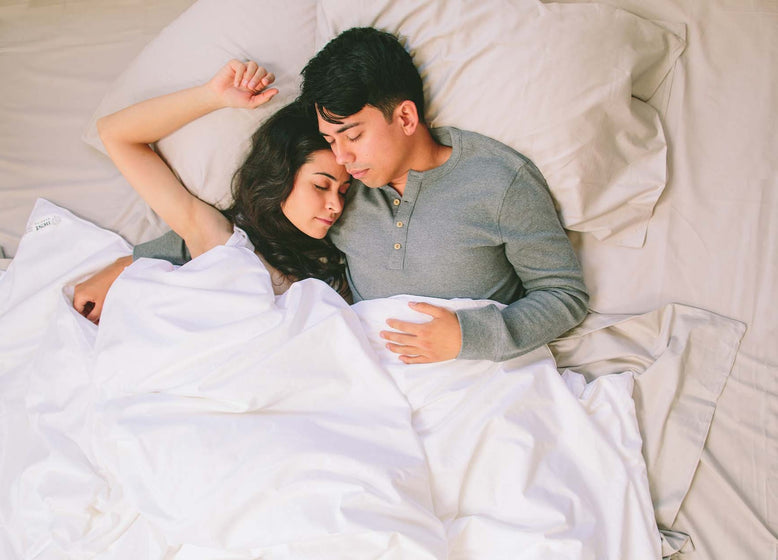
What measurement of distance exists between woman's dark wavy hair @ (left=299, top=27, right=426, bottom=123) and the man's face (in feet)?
0.05

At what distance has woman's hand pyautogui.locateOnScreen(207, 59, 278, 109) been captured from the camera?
4.29ft

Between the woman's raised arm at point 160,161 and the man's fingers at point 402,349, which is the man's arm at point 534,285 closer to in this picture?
the man's fingers at point 402,349

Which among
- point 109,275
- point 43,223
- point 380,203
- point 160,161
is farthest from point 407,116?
point 43,223

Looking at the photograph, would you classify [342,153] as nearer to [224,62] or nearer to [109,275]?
[224,62]

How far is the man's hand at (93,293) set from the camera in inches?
53.7

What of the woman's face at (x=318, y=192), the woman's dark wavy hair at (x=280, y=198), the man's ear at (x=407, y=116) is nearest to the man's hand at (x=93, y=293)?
the woman's dark wavy hair at (x=280, y=198)

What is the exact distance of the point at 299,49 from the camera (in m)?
1.38

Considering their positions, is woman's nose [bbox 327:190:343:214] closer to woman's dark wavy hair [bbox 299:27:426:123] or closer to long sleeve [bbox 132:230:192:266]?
woman's dark wavy hair [bbox 299:27:426:123]

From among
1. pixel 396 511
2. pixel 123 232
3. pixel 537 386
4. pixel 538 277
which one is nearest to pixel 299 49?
A: pixel 123 232

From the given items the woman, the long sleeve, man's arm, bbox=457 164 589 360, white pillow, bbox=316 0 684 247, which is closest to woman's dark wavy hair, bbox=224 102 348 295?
the woman

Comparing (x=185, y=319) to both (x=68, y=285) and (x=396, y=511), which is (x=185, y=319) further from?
(x=396, y=511)

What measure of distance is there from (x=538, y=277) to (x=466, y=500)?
1.40 ft

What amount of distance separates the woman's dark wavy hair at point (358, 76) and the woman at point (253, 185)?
0.12m

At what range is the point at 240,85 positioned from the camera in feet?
4.31
